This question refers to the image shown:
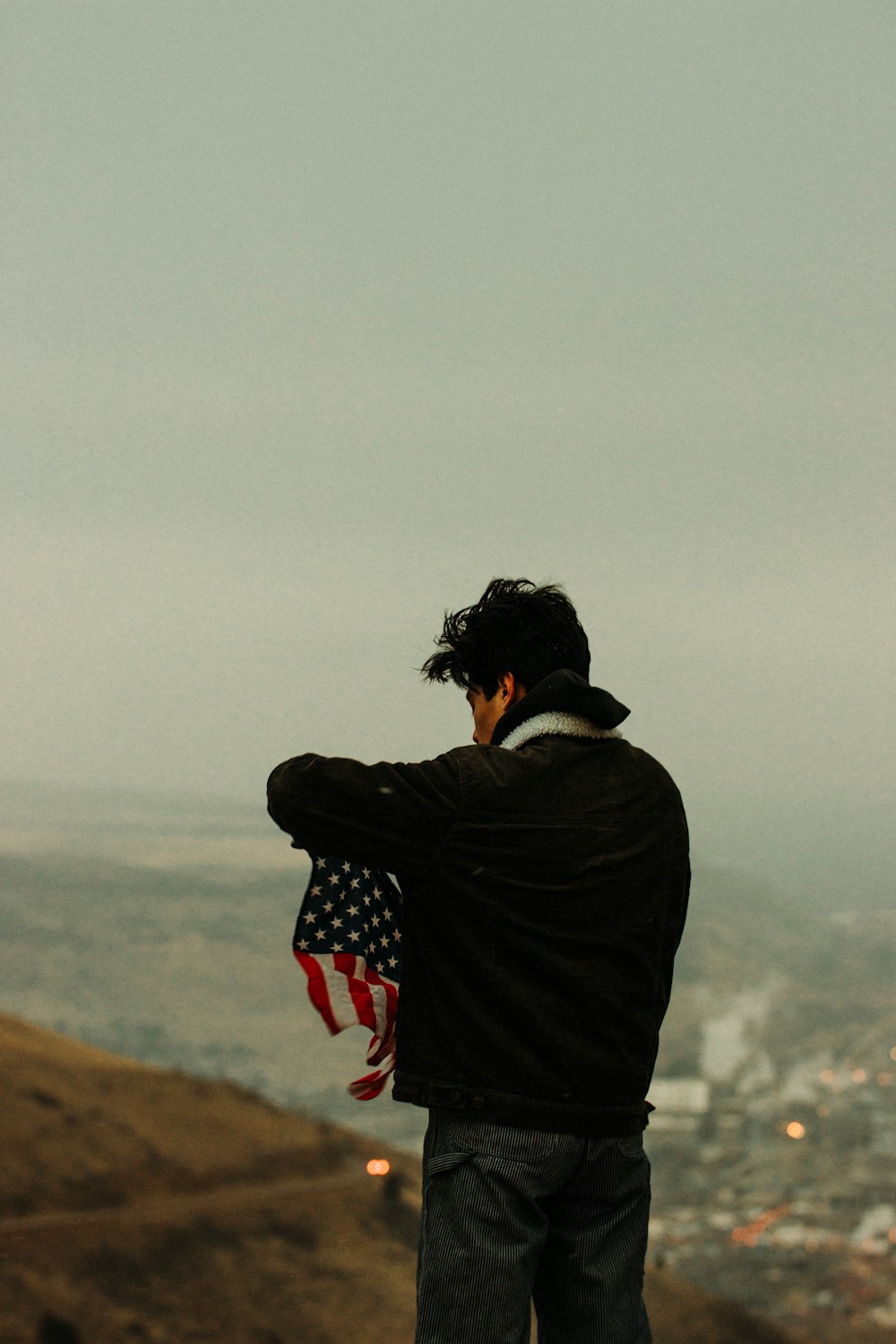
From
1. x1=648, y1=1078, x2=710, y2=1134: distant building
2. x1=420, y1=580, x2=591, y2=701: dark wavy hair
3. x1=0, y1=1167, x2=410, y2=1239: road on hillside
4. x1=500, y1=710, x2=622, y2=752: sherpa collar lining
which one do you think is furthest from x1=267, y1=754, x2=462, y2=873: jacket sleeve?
x1=648, y1=1078, x2=710, y2=1134: distant building

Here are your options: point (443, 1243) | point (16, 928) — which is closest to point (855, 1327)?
point (443, 1243)

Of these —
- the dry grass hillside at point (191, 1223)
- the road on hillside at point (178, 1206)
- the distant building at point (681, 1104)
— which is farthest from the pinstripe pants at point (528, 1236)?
the distant building at point (681, 1104)

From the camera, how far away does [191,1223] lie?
352 centimetres

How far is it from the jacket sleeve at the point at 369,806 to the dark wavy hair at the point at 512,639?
24cm

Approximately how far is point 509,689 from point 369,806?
1.02 ft

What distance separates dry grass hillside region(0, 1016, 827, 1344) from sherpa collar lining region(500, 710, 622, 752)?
238 cm

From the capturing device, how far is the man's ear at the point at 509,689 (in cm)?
149

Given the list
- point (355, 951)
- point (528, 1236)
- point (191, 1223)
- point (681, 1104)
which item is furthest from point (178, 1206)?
point (681, 1104)

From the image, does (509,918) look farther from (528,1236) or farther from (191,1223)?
(191,1223)

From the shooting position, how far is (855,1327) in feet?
12.1

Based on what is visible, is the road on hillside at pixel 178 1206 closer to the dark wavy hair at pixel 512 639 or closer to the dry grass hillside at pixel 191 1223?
the dry grass hillside at pixel 191 1223

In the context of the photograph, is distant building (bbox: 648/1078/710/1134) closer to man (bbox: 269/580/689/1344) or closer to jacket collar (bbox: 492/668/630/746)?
man (bbox: 269/580/689/1344)

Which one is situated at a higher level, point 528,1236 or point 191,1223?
point 528,1236

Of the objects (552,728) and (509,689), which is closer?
(552,728)
